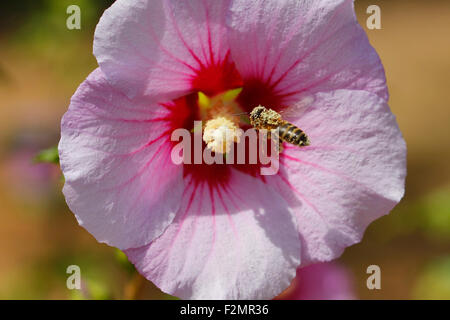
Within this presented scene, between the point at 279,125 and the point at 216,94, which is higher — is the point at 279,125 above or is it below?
below

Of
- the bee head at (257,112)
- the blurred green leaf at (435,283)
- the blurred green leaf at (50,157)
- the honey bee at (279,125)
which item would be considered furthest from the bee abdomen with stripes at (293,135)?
the blurred green leaf at (435,283)

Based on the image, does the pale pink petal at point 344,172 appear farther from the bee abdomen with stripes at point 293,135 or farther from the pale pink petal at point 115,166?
the pale pink petal at point 115,166

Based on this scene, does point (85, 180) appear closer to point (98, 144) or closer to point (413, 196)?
point (98, 144)

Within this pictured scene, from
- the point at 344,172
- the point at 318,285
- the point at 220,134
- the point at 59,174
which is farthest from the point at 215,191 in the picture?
the point at 59,174

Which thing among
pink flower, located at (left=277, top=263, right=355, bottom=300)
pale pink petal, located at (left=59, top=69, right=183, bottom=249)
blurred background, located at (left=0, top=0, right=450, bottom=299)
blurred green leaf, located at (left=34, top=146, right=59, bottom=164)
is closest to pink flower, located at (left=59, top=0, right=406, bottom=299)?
pale pink petal, located at (left=59, top=69, right=183, bottom=249)

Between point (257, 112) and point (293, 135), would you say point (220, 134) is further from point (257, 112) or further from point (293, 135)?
point (293, 135)
